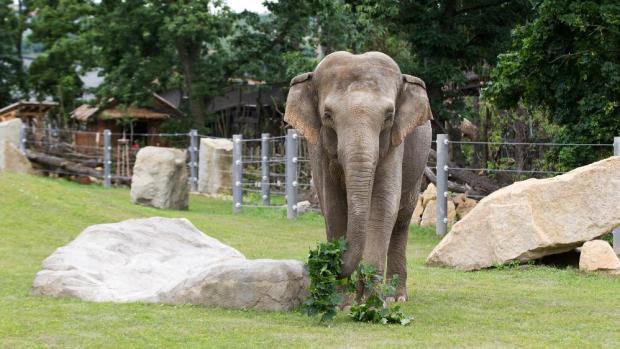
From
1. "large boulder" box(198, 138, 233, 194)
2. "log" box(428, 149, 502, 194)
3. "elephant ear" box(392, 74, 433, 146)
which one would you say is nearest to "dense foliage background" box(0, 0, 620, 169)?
"log" box(428, 149, 502, 194)

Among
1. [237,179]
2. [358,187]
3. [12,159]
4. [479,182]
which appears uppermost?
[358,187]

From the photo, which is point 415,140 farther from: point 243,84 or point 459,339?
point 243,84

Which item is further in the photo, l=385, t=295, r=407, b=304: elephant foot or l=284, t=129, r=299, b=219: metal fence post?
l=284, t=129, r=299, b=219: metal fence post

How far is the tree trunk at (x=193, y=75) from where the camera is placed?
28391 millimetres

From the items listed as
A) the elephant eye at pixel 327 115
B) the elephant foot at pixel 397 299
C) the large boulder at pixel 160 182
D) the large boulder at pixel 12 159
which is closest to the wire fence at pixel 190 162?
the large boulder at pixel 160 182

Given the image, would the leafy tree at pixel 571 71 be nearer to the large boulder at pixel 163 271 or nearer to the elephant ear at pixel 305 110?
the large boulder at pixel 163 271

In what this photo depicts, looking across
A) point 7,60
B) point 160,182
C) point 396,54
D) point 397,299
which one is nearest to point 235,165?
point 160,182

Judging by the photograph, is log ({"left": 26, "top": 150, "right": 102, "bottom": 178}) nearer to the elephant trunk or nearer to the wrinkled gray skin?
the wrinkled gray skin

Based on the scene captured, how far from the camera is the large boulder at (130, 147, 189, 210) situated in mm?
19578

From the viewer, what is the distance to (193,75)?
28953 mm

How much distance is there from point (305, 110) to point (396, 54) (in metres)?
17.2

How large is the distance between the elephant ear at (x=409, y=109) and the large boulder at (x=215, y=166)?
52.2ft

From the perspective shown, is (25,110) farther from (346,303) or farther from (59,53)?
(346,303)

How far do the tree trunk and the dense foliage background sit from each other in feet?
0.10
